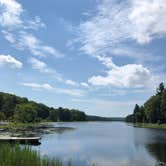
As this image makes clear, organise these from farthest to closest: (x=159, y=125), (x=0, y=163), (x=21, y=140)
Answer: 1. (x=159, y=125)
2. (x=21, y=140)
3. (x=0, y=163)

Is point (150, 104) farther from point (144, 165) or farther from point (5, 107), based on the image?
point (144, 165)

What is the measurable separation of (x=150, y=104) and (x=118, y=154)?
93173 mm

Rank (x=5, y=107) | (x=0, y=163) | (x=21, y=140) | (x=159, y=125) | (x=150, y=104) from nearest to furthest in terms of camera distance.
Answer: (x=0, y=163), (x=21, y=140), (x=159, y=125), (x=150, y=104), (x=5, y=107)

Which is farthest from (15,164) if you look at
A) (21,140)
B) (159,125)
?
(159,125)

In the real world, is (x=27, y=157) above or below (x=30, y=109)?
below

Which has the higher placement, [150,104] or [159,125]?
[150,104]

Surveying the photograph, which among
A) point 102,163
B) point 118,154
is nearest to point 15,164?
point 102,163

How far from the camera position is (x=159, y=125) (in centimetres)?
12031

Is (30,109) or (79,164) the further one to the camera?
(30,109)

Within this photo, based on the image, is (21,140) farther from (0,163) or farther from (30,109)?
(30,109)

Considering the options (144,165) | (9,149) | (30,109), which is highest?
(30,109)

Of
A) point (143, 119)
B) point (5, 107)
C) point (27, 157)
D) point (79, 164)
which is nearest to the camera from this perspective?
point (27, 157)

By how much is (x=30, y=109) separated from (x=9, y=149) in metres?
105

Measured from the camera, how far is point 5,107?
549 feet
